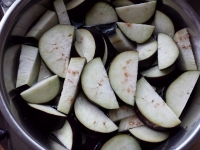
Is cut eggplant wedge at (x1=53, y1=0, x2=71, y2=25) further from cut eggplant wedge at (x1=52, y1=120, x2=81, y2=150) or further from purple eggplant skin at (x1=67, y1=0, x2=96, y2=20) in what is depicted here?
cut eggplant wedge at (x1=52, y1=120, x2=81, y2=150)

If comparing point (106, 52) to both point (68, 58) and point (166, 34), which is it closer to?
point (68, 58)

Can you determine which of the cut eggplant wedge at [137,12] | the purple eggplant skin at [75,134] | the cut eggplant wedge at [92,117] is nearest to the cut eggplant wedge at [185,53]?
the cut eggplant wedge at [137,12]

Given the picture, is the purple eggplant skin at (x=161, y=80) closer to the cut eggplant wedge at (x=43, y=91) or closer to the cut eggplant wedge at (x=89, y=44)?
the cut eggplant wedge at (x=89, y=44)

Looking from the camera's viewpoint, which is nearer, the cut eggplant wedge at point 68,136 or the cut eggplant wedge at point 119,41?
the cut eggplant wedge at point 68,136

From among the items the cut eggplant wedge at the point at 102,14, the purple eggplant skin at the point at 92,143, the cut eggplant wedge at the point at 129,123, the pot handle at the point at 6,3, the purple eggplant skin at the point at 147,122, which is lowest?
the purple eggplant skin at the point at 92,143

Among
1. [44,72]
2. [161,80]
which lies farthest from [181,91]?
[44,72]

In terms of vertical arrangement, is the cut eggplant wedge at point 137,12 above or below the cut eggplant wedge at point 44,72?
above

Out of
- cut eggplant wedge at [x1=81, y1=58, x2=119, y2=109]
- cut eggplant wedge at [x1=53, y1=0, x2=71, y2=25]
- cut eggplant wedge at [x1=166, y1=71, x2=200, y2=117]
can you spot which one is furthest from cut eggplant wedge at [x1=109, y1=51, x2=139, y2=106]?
cut eggplant wedge at [x1=53, y1=0, x2=71, y2=25]


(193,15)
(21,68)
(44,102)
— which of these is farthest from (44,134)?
(193,15)
